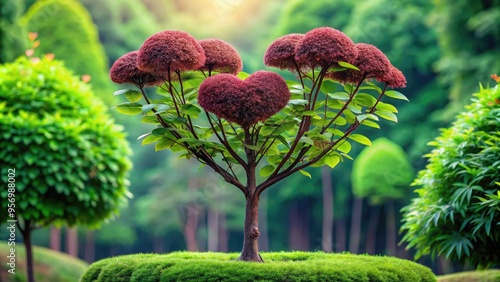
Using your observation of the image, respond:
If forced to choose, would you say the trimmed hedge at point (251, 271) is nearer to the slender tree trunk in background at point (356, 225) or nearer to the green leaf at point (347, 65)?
the green leaf at point (347, 65)

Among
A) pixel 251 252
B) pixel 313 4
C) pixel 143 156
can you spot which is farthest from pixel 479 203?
pixel 143 156

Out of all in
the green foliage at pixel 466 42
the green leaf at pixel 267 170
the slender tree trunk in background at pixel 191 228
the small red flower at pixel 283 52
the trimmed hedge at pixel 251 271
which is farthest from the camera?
the slender tree trunk in background at pixel 191 228

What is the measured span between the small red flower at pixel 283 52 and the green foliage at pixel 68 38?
1612 centimetres

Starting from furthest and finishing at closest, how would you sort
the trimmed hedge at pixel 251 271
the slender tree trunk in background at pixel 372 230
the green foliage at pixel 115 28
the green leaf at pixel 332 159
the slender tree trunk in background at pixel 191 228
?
1. the green foliage at pixel 115 28
2. the slender tree trunk in background at pixel 191 228
3. the slender tree trunk in background at pixel 372 230
4. the green leaf at pixel 332 159
5. the trimmed hedge at pixel 251 271

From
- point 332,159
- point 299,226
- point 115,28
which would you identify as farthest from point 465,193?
point 115,28

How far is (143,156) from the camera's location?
25.8 meters

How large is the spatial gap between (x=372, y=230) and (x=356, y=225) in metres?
0.88

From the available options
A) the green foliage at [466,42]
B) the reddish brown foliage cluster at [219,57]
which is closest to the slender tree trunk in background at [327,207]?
the green foliage at [466,42]

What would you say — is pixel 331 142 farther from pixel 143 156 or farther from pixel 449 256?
pixel 143 156

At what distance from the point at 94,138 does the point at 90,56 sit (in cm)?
1263

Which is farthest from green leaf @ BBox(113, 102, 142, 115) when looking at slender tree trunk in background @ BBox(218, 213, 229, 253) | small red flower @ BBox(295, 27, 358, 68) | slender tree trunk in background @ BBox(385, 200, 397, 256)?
slender tree trunk in background @ BBox(218, 213, 229, 253)

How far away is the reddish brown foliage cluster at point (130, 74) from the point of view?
484cm

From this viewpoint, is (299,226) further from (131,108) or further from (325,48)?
(325,48)

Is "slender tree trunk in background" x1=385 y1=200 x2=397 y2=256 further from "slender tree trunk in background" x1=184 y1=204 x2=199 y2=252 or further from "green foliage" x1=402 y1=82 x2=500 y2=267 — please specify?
"green foliage" x1=402 y1=82 x2=500 y2=267
